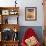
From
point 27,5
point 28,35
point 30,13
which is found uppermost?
point 27,5

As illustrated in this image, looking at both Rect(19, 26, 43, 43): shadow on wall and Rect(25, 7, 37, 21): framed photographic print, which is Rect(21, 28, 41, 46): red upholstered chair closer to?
Rect(19, 26, 43, 43): shadow on wall

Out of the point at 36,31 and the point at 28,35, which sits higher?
the point at 36,31

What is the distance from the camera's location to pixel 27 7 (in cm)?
641

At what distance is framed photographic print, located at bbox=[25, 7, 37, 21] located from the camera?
21.0ft

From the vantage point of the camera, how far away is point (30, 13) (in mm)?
6426

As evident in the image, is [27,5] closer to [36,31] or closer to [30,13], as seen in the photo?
[30,13]

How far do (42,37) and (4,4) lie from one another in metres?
1.91

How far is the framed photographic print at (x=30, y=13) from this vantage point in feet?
21.0

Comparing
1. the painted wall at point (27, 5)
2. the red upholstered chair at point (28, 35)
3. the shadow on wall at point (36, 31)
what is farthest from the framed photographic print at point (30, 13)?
the red upholstered chair at point (28, 35)

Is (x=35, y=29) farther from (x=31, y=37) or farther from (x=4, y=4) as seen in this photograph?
(x=4, y=4)

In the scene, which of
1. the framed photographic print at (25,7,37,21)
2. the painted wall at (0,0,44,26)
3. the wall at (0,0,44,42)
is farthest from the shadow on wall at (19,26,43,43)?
the framed photographic print at (25,7,37,21)

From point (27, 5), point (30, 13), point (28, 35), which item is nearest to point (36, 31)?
point (28, 35)

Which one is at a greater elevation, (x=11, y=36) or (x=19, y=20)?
(x=19, y=20)

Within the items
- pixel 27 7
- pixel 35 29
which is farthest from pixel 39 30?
pixel 27 7
